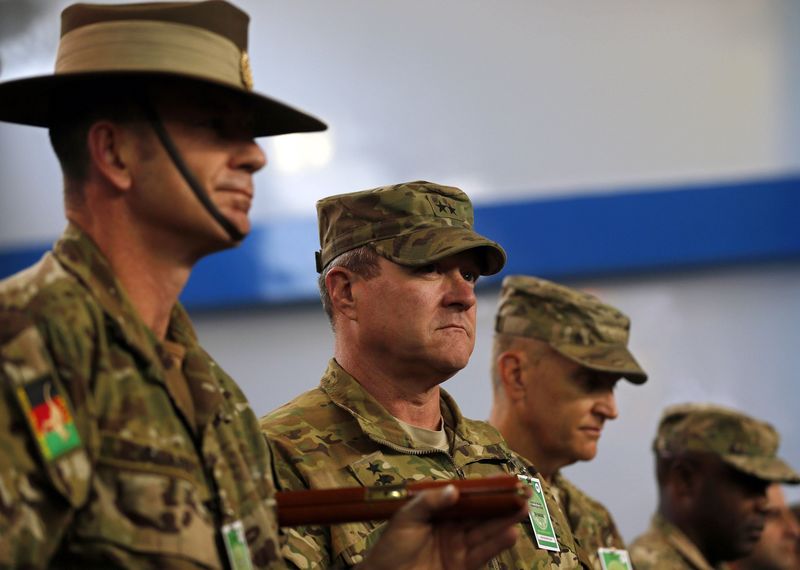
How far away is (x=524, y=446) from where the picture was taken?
3738mm

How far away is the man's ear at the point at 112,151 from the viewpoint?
182 centimetres

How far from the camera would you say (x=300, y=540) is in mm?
2340

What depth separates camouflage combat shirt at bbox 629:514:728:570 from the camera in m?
4.57

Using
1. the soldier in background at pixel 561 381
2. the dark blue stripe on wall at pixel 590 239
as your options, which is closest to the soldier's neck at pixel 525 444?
the soldier in background at pixel 561 381

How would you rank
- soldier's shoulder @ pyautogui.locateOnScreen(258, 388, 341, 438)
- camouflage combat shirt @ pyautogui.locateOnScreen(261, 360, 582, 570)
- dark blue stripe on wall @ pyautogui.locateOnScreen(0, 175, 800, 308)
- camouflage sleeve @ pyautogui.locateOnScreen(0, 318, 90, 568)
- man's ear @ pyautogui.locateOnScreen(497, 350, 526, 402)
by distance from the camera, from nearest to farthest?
camouflage sleeve @ pyautogui.locateOnScreen(0, 318, 90, 568)
camouflage combat shirt @ pyautogui.locateOnScreen(261, 360, 582, 570)
soldier's shoulder @ pyautogui.locateOnScreen(258, 388, 341, 438)
man's ear @ pyautogui.locateOnScreen(497, 350, 526, 402)
dark blue stripe on wall @ pyautogui.locateOnScreen(0, 175, 800, 308)

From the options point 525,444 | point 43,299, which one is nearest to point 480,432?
point 525,444

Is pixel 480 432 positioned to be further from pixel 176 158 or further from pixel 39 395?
pixel 39 395

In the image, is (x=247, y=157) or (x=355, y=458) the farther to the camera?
(x=355, y=458)

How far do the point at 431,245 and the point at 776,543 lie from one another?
10.4 ft

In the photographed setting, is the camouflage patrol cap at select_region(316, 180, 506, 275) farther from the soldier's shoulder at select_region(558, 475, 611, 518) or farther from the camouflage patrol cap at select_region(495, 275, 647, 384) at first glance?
the soldier's shoulder at select_region(558, 475, 611, 518)

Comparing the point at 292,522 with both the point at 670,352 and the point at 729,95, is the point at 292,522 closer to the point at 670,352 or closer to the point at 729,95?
the point at 670,352

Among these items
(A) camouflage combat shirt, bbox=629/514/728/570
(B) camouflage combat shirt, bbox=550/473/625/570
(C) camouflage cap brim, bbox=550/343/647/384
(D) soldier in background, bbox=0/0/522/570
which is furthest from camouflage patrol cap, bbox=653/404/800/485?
(D) soldier in background, bbox=0/0/522/570

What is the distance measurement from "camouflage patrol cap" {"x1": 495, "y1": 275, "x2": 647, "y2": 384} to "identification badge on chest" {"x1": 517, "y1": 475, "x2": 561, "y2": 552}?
3.20ft

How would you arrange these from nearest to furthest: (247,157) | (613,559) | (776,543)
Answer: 1. (247,157)
2. (613,559)
3. (776,543)
